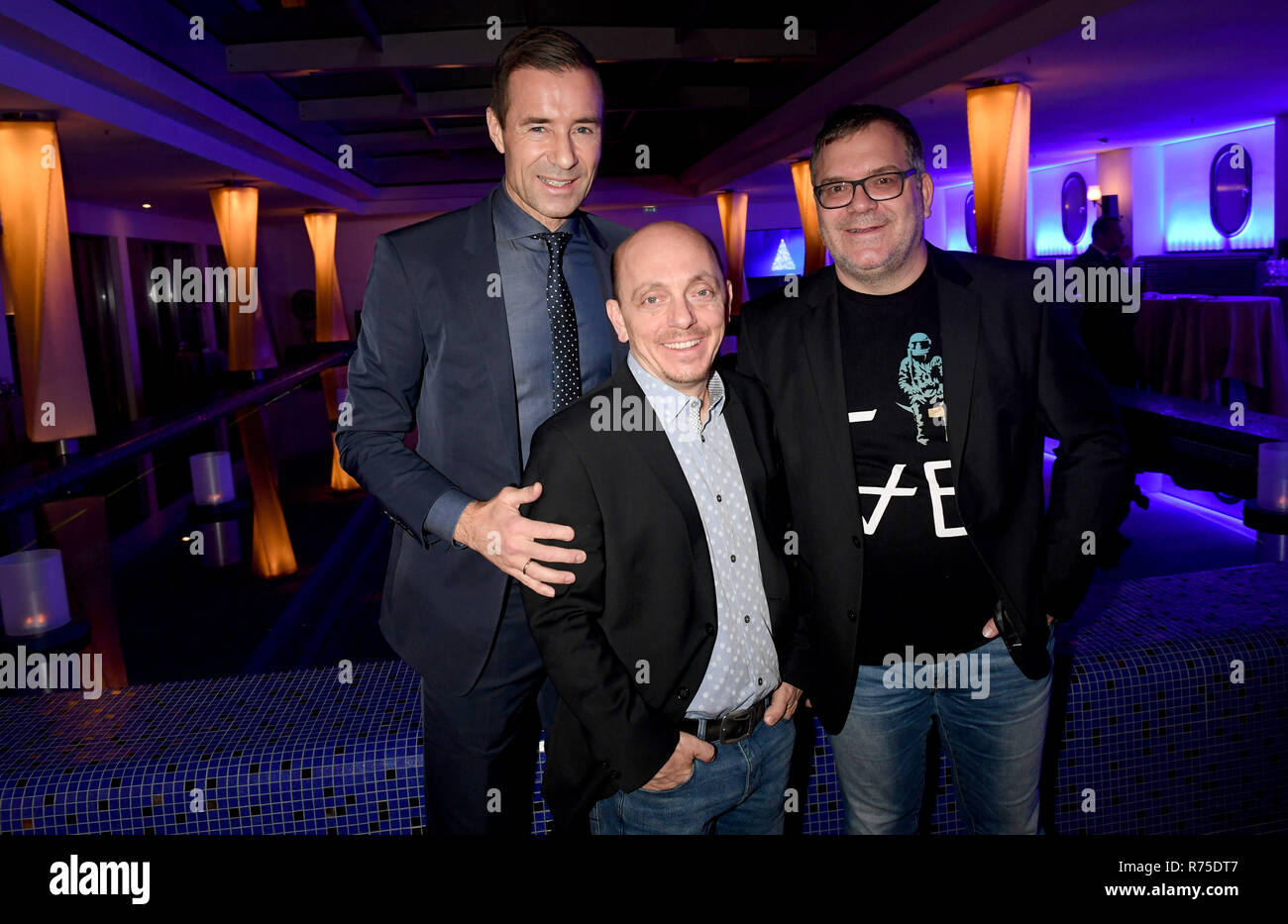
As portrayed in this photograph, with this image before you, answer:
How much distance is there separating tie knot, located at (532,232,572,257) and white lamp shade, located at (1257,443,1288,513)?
8.14 feet

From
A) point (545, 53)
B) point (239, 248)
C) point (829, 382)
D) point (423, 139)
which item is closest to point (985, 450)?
point (829, 382)

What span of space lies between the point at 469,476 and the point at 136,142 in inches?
325

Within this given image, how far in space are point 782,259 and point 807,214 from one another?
9.48m

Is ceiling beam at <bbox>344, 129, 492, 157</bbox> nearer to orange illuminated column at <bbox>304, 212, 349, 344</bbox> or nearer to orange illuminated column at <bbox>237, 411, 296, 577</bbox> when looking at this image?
orange illuminated column at <bbox>304, 212, 349, 344</bbox>

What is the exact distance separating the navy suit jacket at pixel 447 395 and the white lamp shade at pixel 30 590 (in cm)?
164

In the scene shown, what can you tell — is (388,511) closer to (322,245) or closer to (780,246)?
(322,245)

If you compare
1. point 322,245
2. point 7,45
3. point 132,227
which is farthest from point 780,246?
point 7,45

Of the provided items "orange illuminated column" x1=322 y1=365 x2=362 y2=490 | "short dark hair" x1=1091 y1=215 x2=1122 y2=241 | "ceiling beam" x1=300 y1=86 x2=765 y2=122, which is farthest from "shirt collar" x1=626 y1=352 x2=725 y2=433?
"ceiling beam" x1=300 y1=86 x2=765 y2=122

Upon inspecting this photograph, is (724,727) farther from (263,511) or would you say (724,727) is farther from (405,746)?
(263,511)

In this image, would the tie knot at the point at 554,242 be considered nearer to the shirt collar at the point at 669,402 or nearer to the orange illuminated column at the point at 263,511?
the shirt collar at the point at 669,402

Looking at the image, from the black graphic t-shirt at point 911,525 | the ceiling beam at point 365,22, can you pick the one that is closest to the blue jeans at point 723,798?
the black graphic t-shirt at point 911,525

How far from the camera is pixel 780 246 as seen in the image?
24141 millimetres

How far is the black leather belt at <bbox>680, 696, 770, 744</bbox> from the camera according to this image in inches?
56.7

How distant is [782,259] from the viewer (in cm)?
2423
